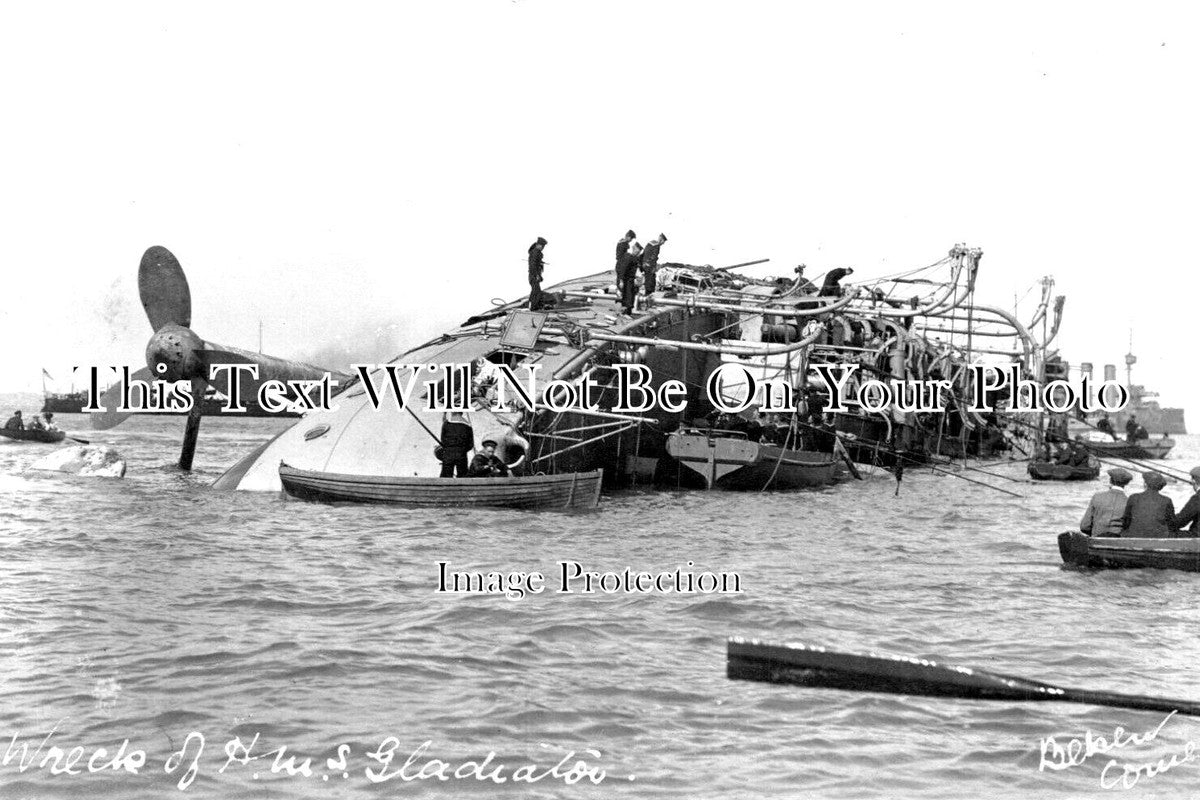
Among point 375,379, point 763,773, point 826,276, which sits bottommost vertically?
point 763,773

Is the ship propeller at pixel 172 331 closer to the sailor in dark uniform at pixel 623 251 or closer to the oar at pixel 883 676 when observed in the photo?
the sailor in dark uniform at pixel 623 251

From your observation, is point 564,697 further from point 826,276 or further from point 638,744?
point 826,276

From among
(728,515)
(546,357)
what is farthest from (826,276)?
(728,515)

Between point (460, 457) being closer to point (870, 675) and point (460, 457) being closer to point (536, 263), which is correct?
point (536, 263)

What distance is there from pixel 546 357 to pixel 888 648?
2142 cm

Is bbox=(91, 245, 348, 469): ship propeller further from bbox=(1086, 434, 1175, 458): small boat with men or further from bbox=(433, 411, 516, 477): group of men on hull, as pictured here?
bbox=(1086, 434, 1175, 458): small boat with men

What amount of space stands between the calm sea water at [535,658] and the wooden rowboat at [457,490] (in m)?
1.71

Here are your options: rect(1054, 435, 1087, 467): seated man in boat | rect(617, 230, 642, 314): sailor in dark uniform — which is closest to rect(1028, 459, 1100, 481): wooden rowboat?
rect(1054, 435, 1087, 467): seated man in boat

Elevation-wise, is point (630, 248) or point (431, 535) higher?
point (630, 248)

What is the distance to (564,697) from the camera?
1053 cm

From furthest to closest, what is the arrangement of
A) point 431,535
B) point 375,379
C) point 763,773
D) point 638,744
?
point 375,379, point 431,535, point 638,744, point 763,773

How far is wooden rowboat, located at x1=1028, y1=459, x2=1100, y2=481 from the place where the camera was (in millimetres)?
47906

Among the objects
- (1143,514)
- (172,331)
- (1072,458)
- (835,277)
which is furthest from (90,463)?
(1072,458)

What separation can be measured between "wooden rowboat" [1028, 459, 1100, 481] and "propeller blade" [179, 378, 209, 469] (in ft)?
97.9
